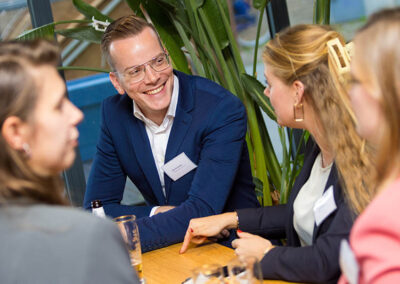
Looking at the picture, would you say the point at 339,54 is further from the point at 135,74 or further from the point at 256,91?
the point at 256,91

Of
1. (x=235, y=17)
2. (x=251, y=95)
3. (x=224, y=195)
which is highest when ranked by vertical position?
(x=235, y=17)

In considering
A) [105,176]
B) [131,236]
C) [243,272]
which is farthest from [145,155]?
[243,272]

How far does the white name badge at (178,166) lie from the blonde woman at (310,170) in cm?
42

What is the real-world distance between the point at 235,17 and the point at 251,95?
5.05 ft

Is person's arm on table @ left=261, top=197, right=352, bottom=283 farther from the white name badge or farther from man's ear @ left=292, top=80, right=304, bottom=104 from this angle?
the white name badge

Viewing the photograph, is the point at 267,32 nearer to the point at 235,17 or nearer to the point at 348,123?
the point at 235,17

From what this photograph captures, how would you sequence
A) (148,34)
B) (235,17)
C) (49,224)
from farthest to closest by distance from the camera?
(235,17) → (148,34) → (49,224)

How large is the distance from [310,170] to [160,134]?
87 centimetres

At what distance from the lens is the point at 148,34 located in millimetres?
2621

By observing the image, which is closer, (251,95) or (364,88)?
(364,88)

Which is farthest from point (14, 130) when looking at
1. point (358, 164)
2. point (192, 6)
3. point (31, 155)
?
point (192, 6)

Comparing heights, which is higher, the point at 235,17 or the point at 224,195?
the point at 235,17

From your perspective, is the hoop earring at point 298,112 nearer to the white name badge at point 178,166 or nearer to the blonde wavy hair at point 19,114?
the white name badge at point 178,166

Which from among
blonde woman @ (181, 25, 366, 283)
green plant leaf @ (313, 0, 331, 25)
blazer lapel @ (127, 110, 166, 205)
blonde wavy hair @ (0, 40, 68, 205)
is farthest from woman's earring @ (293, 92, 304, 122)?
green plant leaf @ (313, 0, 331, 25)
